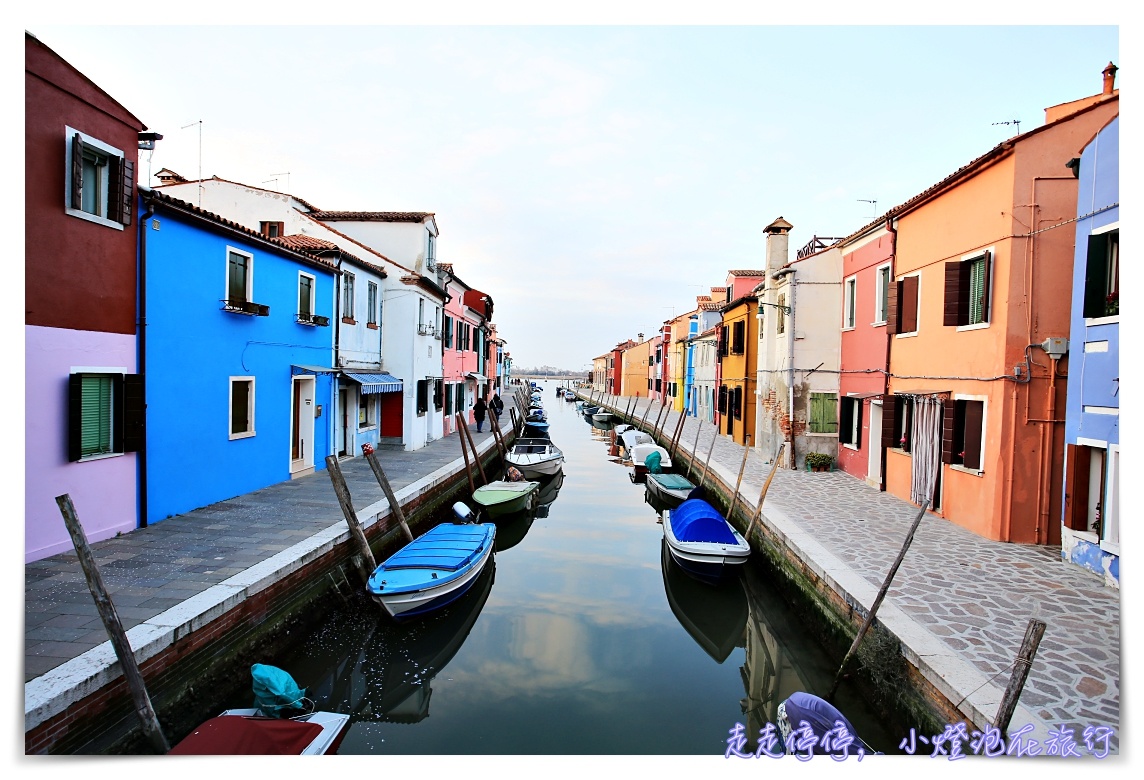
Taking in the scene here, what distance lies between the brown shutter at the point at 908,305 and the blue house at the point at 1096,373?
13.4 ft

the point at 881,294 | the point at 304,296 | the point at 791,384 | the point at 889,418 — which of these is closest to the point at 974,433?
the point at 889,418

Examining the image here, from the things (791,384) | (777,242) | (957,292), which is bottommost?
(791,384)

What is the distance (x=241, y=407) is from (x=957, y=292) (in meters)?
13.4

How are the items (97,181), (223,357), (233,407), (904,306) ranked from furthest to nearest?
(904,306) < (233,407) < (223,357) < (97,181)

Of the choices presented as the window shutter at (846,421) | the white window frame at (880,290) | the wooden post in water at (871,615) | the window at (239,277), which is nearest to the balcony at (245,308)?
the window at (239,277)

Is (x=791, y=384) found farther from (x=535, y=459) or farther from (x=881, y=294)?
(x=535, y=459)

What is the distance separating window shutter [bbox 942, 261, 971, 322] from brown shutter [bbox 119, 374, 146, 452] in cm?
1310

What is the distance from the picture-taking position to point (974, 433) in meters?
10.1

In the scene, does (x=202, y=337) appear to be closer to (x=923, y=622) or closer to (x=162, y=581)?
(x=162, y=581)

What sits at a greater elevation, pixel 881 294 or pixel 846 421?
pixel 881 294

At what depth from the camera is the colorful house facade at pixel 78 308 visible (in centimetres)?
744

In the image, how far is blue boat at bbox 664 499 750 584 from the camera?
1040cm

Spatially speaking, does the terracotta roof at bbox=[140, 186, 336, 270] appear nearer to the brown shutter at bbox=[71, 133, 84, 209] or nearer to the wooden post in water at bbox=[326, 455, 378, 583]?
the brown shutter at bbox=[71, 133, 84, 209]

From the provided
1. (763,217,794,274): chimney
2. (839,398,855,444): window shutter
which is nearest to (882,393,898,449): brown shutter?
(839,398,855,444): window shutter
